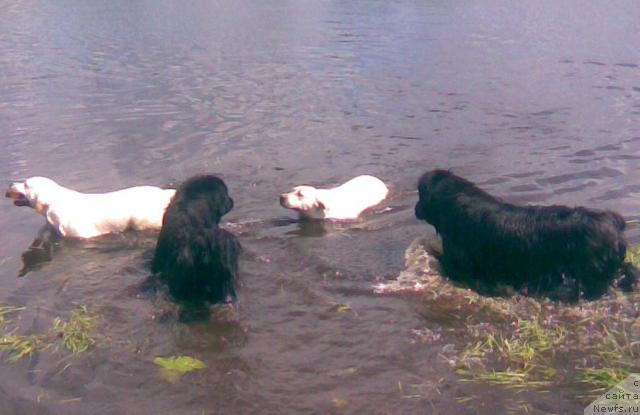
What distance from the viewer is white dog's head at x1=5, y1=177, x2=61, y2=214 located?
7738mm

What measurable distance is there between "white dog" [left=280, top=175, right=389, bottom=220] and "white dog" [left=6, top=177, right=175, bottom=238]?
1354 millimetres

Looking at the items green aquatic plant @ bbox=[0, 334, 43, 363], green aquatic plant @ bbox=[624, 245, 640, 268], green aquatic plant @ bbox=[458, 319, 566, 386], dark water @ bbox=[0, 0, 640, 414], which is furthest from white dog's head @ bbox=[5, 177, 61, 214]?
green aquatic plant @ bbox=[624, 245, 640, 268]

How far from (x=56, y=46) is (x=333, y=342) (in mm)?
15488

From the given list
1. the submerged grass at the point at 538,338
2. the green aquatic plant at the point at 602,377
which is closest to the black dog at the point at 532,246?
the submerged grass at the point at 538,338

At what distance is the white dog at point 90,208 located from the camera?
25.0ft

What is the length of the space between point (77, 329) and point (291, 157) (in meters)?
5.26

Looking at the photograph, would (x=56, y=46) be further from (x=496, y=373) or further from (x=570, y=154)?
(x=496, y=373)

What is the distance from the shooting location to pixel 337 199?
8.40 metres

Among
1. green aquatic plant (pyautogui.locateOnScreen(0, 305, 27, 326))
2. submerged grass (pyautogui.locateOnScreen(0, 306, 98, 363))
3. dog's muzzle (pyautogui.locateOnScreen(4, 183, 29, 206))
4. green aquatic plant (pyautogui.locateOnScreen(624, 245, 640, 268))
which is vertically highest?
dog's muzzle (pyautogui.locateOnScreen(4, 183, 29, 206))

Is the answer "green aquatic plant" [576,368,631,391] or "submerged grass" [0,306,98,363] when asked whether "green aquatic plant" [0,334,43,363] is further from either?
"green aquatic plant" [576,368,631,391]

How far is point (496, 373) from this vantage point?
5.01 meters

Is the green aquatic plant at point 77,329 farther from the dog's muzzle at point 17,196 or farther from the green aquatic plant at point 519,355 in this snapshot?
the green aquatic plant at point 519,355

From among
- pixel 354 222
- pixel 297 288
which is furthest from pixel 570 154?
pixel 297 288

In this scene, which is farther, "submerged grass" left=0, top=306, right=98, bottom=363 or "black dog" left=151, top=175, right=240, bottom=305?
"black dog" left=151, top=175, right=240, bottom=305
